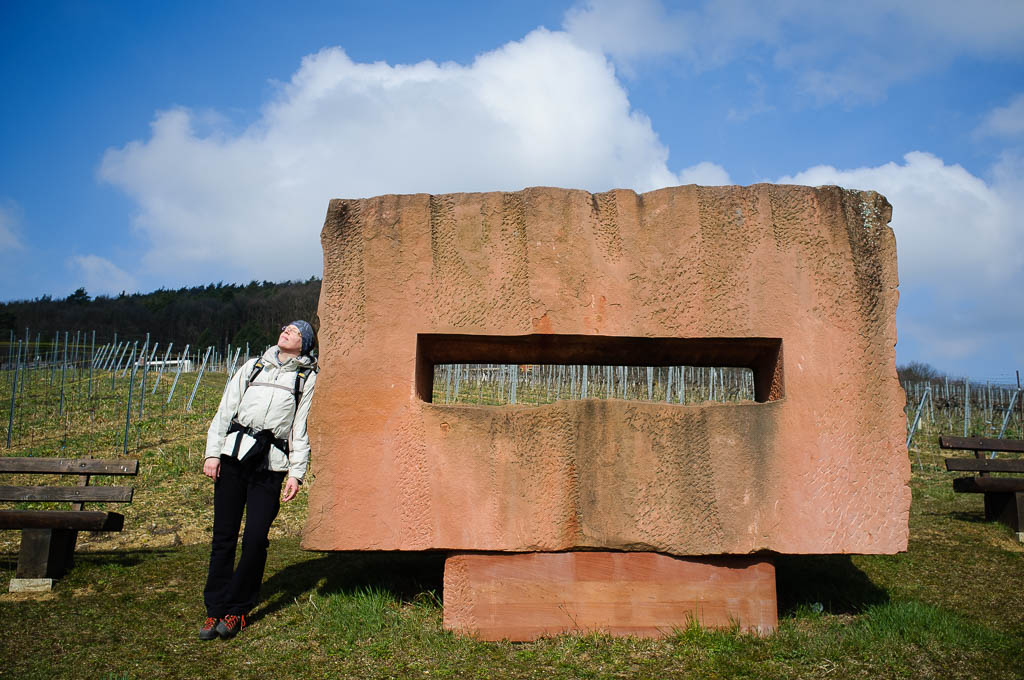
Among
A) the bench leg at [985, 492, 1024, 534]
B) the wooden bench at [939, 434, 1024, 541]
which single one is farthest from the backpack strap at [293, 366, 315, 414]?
the bench leg at [985, 492, 1024, 534]

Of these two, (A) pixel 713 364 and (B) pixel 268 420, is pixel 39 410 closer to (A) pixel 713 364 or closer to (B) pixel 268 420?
(B) pixel 268 420

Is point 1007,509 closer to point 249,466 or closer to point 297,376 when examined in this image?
point 297,376

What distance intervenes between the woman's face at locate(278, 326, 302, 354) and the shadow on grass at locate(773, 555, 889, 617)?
10.5 ft

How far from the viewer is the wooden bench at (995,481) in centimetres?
585

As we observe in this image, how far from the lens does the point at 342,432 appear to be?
3.48 metres

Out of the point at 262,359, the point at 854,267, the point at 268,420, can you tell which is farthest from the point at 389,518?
the point at 854,267

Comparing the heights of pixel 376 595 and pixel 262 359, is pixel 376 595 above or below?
below

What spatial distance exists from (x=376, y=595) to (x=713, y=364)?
2.47 metres

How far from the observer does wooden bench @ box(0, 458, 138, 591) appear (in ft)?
13.4

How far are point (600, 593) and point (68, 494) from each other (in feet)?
12.0

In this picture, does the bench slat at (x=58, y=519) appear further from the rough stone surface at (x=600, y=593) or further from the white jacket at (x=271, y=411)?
the rough stone surface at (x=600, y=593)

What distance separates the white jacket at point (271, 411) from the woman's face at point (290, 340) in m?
0.05

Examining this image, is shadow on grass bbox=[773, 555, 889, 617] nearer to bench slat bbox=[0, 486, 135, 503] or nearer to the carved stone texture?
the carved stone texture

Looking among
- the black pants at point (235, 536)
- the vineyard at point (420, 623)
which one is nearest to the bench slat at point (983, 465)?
the vineyard at point (420, 623)
